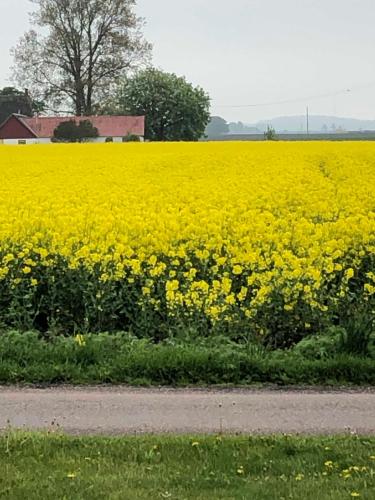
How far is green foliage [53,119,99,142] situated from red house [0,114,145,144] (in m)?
0.74

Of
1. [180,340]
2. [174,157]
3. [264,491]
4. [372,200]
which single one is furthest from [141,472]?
[174,157]

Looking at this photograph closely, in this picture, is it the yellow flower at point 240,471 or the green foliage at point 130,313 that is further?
the green foliage at point 130,313

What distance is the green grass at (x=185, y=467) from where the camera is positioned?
13.3 feet

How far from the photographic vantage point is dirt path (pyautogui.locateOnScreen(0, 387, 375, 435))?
17.1ft

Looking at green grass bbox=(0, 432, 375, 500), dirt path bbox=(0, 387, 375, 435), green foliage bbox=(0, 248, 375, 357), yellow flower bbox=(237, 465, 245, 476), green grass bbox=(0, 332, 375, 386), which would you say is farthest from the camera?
green foliage bbox=(0, 248, 375, 357)

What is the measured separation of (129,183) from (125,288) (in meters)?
9.90

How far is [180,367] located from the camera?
21.3 ft

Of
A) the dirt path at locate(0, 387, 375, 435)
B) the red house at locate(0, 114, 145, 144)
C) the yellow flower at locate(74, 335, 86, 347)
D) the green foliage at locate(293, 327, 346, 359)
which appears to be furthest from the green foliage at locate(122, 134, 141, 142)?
the dirt path at locate(0, 387, 375, 435)

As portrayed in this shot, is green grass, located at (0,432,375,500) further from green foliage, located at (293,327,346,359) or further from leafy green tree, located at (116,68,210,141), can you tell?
leafy green tree, located at (116,68,210,141)

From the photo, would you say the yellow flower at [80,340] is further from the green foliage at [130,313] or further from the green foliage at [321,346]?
the green foliage at [321,346]

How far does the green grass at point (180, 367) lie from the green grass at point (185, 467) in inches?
58.5

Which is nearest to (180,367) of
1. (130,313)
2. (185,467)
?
(130,313)

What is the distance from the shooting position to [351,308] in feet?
26.7

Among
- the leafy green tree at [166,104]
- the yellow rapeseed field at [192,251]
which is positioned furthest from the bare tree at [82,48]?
the yellow rapeseed field at [192,251]
